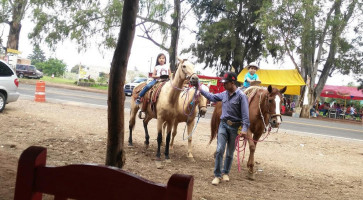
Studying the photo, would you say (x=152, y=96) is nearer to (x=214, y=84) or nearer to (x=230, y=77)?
(x=230, y=77)

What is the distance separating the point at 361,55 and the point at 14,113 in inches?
1043

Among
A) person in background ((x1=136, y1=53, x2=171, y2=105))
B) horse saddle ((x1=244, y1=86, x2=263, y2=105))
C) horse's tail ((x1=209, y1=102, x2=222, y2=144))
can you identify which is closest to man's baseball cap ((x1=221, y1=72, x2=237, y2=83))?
horse saddle ((x1=244, y1=86, x2=263, y2=105))

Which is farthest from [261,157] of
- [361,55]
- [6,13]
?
[6,13]

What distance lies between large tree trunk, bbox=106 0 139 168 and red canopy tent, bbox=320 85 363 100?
109 feet

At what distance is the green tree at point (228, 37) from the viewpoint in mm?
26828

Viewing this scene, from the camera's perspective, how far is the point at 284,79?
87.1 ft

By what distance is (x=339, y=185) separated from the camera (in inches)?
300

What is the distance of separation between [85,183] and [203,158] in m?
7.46

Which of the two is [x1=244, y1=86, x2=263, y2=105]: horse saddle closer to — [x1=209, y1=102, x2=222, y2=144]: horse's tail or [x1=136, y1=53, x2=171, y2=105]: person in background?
[x1=209, y1=102, x2=222, y2=144]: horse's tail

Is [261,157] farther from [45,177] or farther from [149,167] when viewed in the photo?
[45,177]

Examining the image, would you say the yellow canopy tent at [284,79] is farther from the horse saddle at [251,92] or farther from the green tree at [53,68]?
the green tree at [53,68]

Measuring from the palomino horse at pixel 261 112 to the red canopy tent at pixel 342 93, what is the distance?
28723mm

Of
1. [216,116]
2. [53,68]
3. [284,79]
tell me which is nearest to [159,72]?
[216,116]

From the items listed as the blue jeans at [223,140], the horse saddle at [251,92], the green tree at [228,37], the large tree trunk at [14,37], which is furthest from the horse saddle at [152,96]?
the large tree trunk at [14,37]
